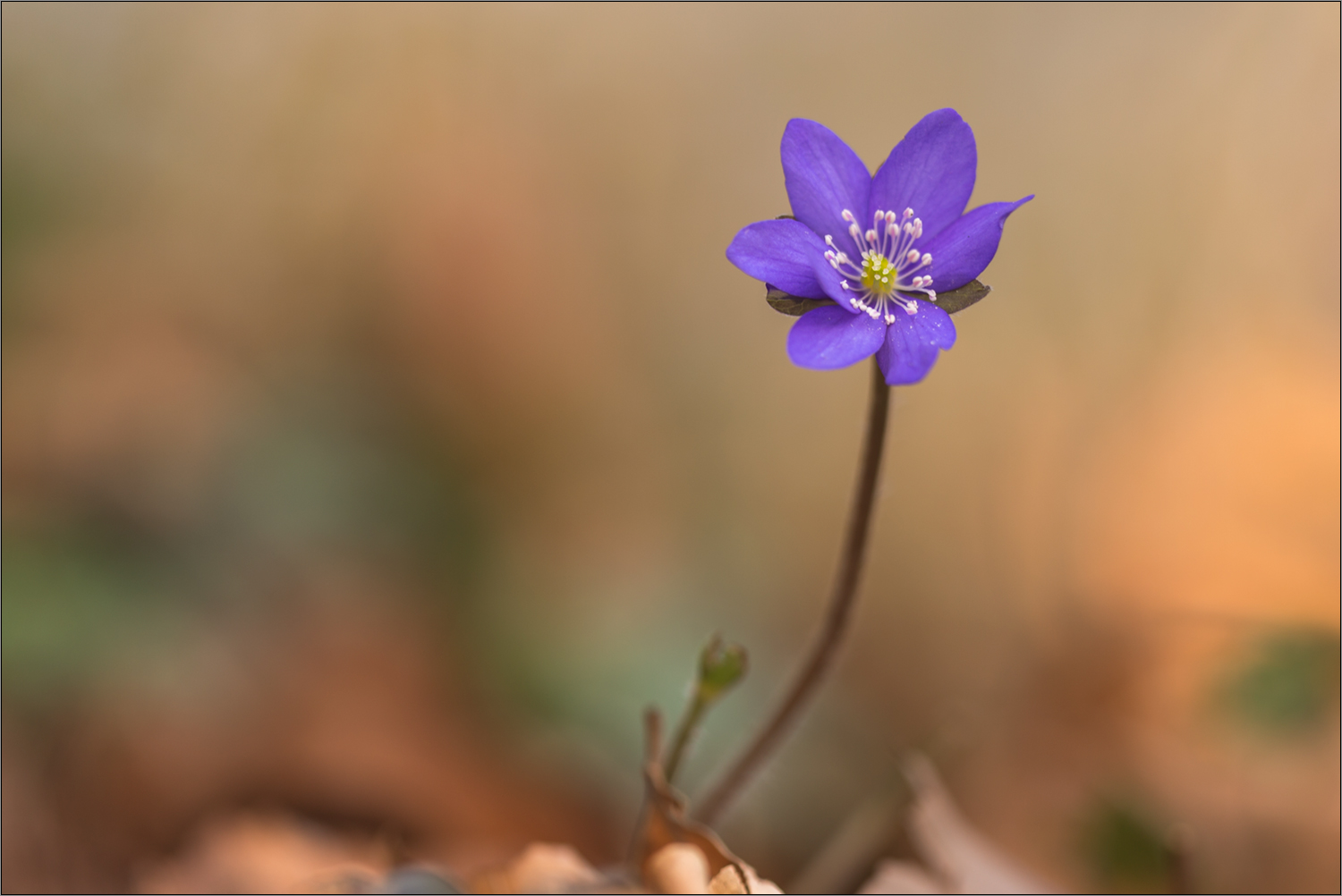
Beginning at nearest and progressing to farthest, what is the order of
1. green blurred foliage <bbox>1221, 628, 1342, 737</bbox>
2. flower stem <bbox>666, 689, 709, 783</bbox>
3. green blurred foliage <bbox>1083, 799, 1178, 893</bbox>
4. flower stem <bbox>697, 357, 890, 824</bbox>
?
flower stem <bbox>697, 357, 890, 824</bbox>
flower stem <bbox>666, 689, 709, 783</bbox>
green blurred foliage <bbox>1083, 799, 1178, 893</bbox>
green blurred foliage <bbox>1221, 628, 1342, 737</bbox>

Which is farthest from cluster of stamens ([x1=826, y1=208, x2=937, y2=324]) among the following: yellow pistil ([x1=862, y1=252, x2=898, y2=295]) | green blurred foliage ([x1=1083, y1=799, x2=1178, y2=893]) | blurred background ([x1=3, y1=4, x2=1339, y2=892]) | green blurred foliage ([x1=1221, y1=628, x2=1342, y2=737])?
green blurred foliage ([x1=1221, y1=628, x2=1342, y2=737])

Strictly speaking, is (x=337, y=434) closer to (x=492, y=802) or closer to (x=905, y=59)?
(x=492, y=802)

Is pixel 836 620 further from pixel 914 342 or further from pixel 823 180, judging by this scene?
pixel 823 180

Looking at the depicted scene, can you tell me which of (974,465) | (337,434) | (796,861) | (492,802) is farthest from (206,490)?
(974,465)

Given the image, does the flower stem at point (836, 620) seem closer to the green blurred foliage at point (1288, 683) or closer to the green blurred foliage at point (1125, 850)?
the green blurred foliage at point (1125, 850)

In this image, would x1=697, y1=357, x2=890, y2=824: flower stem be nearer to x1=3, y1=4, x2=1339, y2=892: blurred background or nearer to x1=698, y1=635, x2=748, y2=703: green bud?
x1=698, y1=635, x2=748, y2=703: green bud

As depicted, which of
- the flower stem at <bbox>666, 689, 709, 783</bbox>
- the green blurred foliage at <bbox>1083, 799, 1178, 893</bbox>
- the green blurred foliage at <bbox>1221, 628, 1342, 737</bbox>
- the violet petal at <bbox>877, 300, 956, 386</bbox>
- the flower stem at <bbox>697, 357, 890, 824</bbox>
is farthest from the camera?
the green blurred foliage at <bbox>1221, 628, 1342, 737</bbox>

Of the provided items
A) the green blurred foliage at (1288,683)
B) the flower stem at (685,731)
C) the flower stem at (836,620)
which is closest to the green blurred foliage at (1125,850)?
the green blurred foliage at (1288,683)
